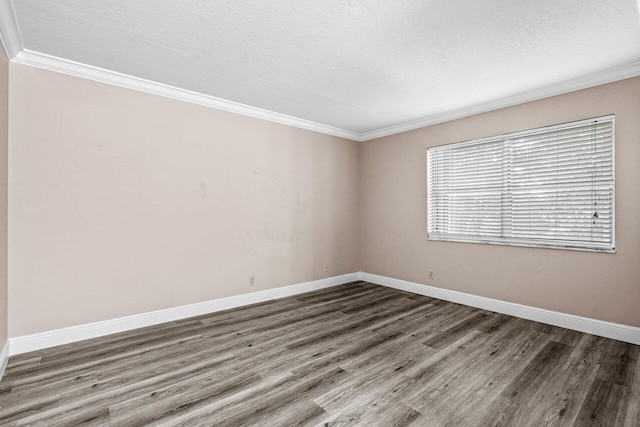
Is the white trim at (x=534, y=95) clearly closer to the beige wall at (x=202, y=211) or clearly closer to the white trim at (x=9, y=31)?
the beige wall at (x=202, y=211)

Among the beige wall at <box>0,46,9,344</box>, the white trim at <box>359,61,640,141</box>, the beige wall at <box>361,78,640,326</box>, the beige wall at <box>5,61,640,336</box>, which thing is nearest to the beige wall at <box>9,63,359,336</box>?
the beige wall at <box>5,61,640,336</box>

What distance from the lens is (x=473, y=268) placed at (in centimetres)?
414

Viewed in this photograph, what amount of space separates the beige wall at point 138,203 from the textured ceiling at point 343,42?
467mm

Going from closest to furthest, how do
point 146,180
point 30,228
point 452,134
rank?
point 30,228 → point 146,180 → point 452,134

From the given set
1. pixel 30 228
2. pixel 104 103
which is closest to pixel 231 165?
pixel 104 103

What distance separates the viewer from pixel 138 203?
3318 mm

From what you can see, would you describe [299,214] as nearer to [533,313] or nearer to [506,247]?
[506,247]

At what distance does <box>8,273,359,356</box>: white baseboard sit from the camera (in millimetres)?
2735

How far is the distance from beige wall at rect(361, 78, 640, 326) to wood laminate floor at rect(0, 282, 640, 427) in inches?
17.7

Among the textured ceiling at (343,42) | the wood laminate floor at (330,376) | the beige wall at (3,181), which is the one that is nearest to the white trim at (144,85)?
the textured ceiling at (343,42)

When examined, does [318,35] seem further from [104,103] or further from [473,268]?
[473,268]

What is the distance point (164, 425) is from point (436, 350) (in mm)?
2258

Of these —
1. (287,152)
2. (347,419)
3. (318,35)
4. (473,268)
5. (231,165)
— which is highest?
(318,35)

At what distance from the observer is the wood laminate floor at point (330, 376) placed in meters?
1.91
